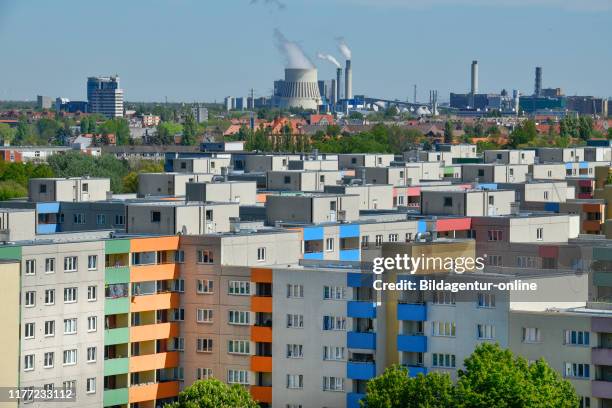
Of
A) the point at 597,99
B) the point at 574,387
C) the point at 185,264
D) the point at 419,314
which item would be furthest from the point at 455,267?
the point at 597,99

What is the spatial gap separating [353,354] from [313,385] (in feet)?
2.93

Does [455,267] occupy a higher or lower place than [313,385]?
higher

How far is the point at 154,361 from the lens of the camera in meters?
31.3

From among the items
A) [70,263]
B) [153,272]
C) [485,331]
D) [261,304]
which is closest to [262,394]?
[261,304]

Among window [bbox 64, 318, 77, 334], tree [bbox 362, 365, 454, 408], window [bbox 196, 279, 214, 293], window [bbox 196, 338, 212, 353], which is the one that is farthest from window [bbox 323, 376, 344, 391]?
window [bbox 64, 318, 77, 334]

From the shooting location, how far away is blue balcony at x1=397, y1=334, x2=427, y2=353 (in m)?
27.3

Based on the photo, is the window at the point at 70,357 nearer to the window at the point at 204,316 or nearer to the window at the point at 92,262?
the window at the point at 92,262

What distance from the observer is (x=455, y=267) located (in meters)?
27.5

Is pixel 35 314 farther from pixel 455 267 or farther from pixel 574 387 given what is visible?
pixel 574 387

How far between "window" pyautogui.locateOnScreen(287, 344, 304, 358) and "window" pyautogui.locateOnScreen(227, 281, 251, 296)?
4.72 ft

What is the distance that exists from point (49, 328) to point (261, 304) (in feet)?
11.0

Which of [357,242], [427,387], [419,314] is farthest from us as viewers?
[357,242]

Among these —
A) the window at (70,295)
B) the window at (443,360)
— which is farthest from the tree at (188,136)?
the window at (443,360)

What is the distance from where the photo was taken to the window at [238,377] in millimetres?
30284
